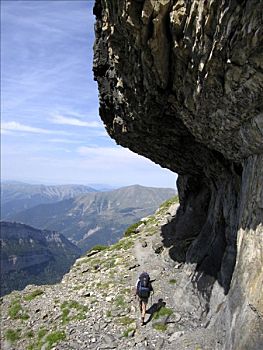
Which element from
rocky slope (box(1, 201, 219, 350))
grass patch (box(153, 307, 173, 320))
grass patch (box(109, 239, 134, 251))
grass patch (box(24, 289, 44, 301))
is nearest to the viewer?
rocky slope (box(1, 201, 219, 350))

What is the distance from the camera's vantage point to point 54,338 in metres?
29.9

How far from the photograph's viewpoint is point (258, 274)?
61.4 ft

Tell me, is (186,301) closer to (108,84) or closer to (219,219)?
(219,219)

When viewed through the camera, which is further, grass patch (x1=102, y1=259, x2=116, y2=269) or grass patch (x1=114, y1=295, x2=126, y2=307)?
grass patch (x1=102, y1=259, x2=116, y2=269)

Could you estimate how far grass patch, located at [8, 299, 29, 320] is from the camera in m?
36.0

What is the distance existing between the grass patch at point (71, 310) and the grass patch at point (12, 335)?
187 inches

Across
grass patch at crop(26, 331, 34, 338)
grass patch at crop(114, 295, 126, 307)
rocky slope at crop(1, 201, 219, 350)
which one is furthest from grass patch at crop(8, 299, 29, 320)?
grass patch at crop(114, 295, 126, 307)

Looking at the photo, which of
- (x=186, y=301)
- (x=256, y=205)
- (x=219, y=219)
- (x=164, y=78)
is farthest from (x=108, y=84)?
(x=186, y=301)

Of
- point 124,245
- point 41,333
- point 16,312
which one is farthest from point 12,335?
point 124,245

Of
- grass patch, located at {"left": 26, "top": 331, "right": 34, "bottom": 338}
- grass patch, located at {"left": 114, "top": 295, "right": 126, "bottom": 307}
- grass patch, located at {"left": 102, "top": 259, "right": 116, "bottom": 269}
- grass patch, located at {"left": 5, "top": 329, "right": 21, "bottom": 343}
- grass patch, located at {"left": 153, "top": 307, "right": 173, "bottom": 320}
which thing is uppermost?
grass patch, located at {"left": 102, "top": 259, "right": 116, "bottom": 269}

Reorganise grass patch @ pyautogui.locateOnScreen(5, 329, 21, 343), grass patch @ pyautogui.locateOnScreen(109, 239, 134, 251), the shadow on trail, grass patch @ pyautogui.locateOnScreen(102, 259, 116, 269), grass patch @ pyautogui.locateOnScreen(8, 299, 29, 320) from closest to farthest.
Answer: the shadow on trail < grass patch @ pyautogui.locateOnScreen(5, 329, 21, 343) < grass patch @ pyautogui.locateOnScreen(8, 299, 29, 320) < grass patch @ pyautogui.locateOnScreen(102, 259, 116, 269) < grass patch @ pyautogui.locateOnScreen(109, 239, 134, 251)

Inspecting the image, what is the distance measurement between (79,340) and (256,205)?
1958cm

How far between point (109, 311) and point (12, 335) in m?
10.1

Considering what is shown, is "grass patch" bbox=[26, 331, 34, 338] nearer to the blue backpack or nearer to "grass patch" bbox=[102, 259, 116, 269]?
the blue backpack
